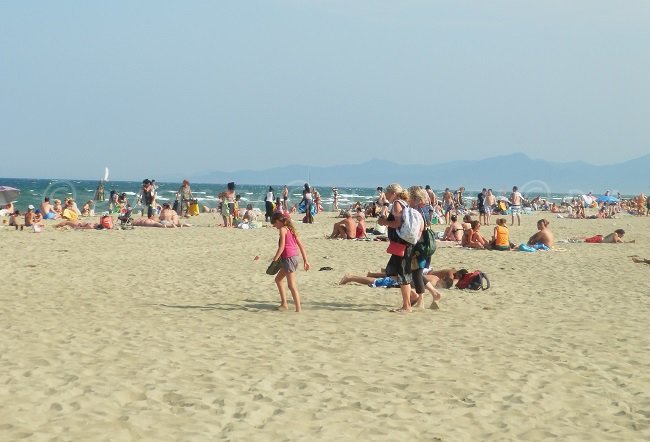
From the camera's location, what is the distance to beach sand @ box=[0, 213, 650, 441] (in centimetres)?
478

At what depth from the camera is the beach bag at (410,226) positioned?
8484 millimetres

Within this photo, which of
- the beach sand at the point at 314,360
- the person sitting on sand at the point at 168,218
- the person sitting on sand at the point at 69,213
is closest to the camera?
the beach sand at the point at 314,360

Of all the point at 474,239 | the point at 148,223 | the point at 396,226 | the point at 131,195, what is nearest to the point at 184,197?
the point at 148,223

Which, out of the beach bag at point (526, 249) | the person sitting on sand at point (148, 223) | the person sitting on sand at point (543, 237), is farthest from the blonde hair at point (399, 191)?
the person sitting on sand at point (148, 223)

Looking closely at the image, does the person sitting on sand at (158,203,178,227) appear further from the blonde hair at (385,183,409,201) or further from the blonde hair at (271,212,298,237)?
the blonde hair at (385,183,409,201)

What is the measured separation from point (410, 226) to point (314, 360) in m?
2.56

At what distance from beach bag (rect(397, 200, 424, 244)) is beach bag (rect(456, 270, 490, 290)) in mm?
2695

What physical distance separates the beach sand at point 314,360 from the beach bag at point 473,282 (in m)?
0.25

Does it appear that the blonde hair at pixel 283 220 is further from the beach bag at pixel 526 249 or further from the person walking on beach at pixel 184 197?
the person walking on beach at pixel 184 197

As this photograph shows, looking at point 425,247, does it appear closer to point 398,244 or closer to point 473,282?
point 398,244

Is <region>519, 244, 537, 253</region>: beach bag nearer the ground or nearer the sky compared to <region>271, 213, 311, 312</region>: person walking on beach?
nearer the ground

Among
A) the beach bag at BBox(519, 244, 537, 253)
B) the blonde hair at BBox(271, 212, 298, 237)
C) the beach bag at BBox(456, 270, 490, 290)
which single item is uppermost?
the blonde hair at BBox(271, 212, 298, 237)

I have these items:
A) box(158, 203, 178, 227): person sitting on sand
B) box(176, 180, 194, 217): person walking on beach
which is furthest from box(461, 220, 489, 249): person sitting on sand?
box(176, 180, 194, 217): person walking on beach

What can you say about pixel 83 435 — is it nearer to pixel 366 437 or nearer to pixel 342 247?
pixel 366 437
